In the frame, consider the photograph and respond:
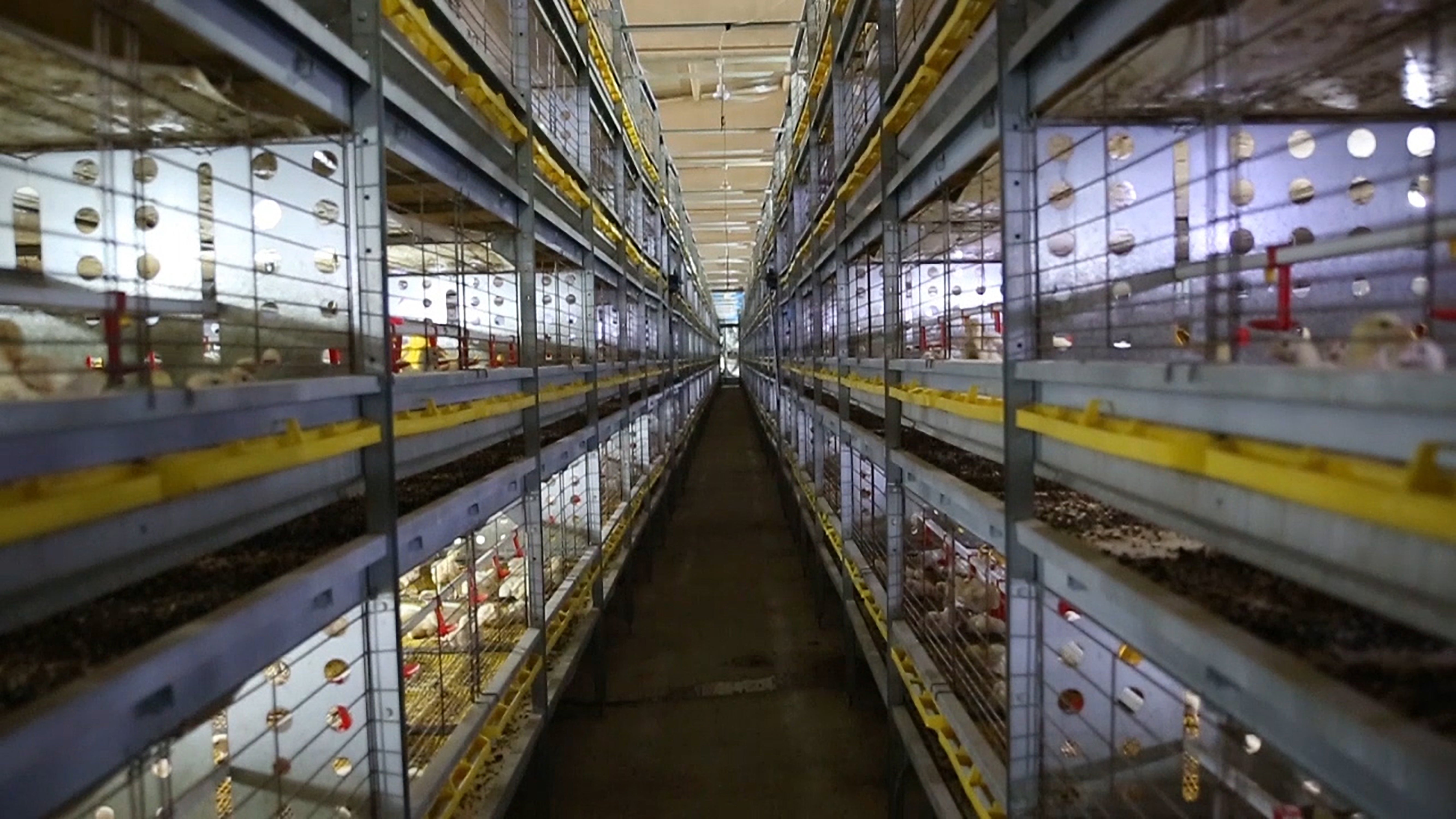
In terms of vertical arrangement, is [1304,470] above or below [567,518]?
above

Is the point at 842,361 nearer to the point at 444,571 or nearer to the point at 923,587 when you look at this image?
the point at 923,587

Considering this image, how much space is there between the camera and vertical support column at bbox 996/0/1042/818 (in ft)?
5.05

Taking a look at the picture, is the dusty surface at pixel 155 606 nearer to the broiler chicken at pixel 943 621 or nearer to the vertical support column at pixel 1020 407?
the vertical support column at pixel 1020 407

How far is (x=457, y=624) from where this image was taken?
2752 millimetres

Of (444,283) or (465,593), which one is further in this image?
(444,283)

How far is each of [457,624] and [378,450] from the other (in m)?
1.30

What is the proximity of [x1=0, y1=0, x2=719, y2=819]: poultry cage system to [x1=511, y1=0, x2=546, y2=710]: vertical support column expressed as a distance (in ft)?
0.04

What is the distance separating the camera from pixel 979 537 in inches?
73.8

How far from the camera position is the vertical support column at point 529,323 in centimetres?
278

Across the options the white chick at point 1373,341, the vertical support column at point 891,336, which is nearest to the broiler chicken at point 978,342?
the vertical support column at point 891,336

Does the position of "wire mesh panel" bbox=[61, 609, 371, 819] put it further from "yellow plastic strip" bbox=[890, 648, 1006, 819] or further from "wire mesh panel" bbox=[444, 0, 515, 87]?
"wire mesh panel" bbox=[444, 0, 515, 87]

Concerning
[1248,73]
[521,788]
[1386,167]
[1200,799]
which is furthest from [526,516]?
[1386,167]

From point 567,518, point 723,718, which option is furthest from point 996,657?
point 567,518


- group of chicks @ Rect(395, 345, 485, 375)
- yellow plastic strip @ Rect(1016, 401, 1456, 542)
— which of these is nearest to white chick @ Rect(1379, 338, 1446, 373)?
yellow plastic strip @ Rect(1016, 401, 1456, 542)
